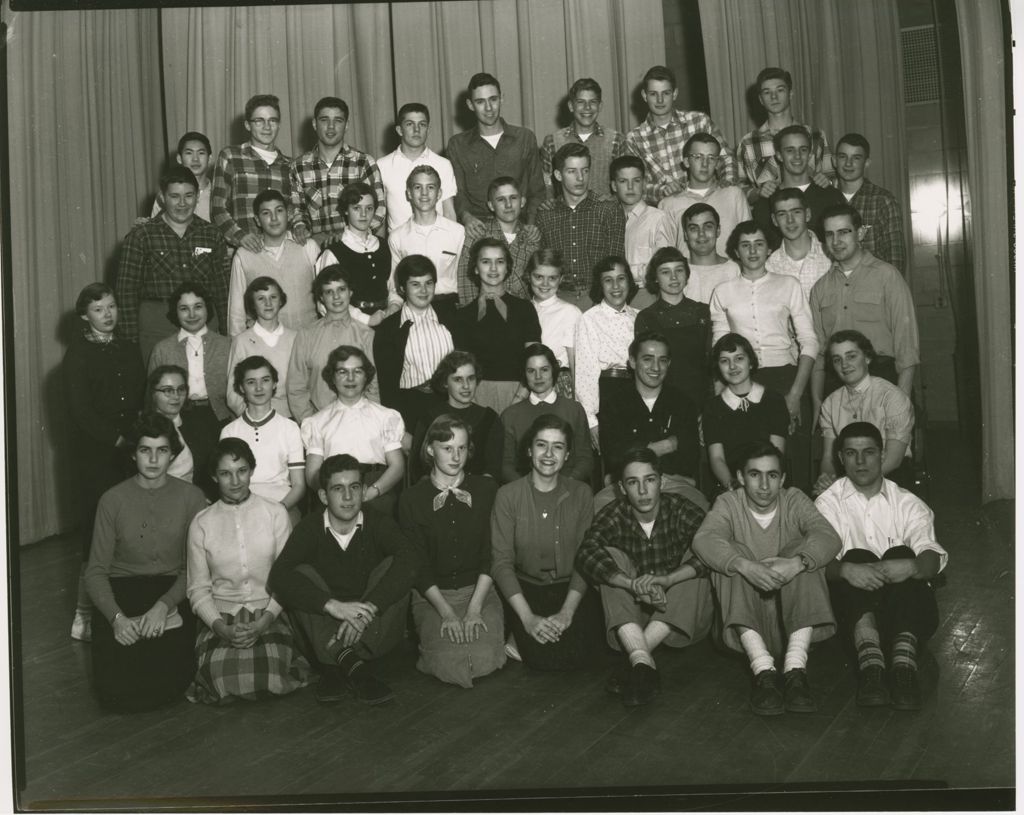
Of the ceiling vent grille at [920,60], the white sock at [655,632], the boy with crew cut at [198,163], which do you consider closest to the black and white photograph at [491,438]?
the white sock at [655,632]

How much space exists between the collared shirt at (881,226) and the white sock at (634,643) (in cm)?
249

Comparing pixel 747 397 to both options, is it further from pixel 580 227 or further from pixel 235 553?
pixel 235 553

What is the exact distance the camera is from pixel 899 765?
9.77 feet

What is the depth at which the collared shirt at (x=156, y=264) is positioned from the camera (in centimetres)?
472

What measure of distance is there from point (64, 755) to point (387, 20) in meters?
4.50

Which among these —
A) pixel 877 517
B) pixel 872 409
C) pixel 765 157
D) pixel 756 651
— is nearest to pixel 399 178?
pixel 765 157

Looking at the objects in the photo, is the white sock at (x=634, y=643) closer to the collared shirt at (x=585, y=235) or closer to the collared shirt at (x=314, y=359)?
the collared shirt at (x=314, y=359)

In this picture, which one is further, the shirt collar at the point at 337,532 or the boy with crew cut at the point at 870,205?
the boy with crew cut at the point at 870,205

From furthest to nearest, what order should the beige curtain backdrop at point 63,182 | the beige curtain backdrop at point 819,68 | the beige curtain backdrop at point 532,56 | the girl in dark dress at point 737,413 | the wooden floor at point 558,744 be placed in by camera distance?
the beige curtain backdrop at point 532,56 → the beige curtain backdrop at point 819,68 → the girl in dark dress at point 737,413 → the beige curtain backdrop at point 63,182 → the wooden floor at point 558,744

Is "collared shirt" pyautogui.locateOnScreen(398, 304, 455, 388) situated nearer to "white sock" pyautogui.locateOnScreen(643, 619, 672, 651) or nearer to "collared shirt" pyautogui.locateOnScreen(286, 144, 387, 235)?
"collared shirt" pyautogui.locateOnScreen(286, 144, 387, 235)

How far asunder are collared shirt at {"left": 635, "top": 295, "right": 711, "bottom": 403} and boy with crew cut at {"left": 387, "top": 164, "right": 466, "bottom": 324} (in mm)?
951

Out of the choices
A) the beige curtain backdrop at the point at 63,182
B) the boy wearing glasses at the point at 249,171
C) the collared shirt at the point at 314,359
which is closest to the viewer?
the beige curtain backdrop at the point at 63,182

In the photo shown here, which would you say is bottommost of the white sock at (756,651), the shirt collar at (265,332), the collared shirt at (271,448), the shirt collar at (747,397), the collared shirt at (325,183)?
the white sock at (756,651)

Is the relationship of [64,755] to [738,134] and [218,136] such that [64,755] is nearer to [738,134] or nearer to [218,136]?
[218,136]
